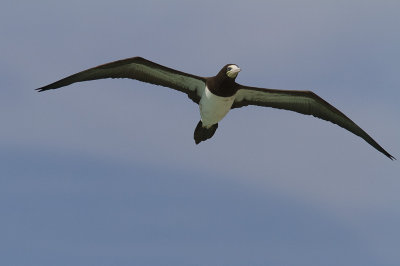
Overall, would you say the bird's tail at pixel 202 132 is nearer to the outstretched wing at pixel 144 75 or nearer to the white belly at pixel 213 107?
the white belly at pixel 213 107

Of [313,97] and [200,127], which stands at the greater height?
[313,97]

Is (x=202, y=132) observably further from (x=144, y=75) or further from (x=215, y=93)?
(x=144, y=75)

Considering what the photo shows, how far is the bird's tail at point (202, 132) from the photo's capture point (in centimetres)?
2795

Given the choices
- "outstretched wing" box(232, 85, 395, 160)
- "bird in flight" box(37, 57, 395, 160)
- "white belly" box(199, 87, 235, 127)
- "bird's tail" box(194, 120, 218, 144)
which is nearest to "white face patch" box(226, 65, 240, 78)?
"bird in flight" box(37, 57, 395, 160)

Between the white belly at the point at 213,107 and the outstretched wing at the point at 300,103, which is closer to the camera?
the white belly at the point at 213,107

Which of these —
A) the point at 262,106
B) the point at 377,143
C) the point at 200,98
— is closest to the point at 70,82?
the point at 200,98

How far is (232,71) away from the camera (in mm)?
26094

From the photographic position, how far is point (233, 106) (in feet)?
92.9

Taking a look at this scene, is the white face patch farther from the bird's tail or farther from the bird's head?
the bird's tail

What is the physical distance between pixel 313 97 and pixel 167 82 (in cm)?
486

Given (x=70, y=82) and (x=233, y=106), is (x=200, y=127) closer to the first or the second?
(x=233, y=106)

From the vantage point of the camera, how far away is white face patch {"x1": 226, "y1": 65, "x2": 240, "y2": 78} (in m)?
26.0

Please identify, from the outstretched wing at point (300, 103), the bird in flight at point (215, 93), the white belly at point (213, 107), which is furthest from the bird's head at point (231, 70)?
the outstretched wing at point (300, 103)

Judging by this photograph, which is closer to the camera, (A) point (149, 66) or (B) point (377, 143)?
(A) point (149, 66)
